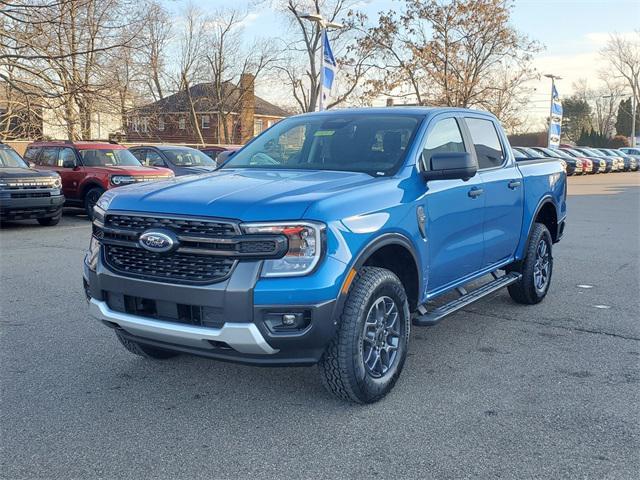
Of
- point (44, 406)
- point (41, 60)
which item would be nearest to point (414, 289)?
point (44, 406)

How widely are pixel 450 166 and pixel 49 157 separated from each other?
42.8 ft

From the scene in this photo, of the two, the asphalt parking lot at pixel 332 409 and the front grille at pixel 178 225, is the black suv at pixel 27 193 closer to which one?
the asphalt parking lot at pixel 332 409

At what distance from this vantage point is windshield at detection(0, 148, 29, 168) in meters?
13.0

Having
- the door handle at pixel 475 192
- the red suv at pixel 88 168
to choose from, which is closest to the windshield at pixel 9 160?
the red suv at pixel 88 168

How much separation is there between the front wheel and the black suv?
10039 millimetres

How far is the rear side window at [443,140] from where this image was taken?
15.3ft

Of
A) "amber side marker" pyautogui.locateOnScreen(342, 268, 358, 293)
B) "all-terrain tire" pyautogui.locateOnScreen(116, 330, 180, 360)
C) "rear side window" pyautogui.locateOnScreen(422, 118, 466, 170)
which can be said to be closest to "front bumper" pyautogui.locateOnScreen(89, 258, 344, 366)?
"amber side marker" pyautogui.locateOnScreen(342, 268, 358, 293)

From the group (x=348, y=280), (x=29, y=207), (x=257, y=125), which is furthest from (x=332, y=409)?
(x=257, y=125)

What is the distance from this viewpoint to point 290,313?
3.41 metres

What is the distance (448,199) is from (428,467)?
6.90 feet

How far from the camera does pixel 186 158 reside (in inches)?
666

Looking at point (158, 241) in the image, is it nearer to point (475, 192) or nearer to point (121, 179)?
point (475, 192)

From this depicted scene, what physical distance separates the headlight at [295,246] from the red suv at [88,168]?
10753mm

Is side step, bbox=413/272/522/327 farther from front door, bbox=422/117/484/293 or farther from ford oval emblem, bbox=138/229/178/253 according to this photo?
ford oval emblem, bbox=138/229/178/253
